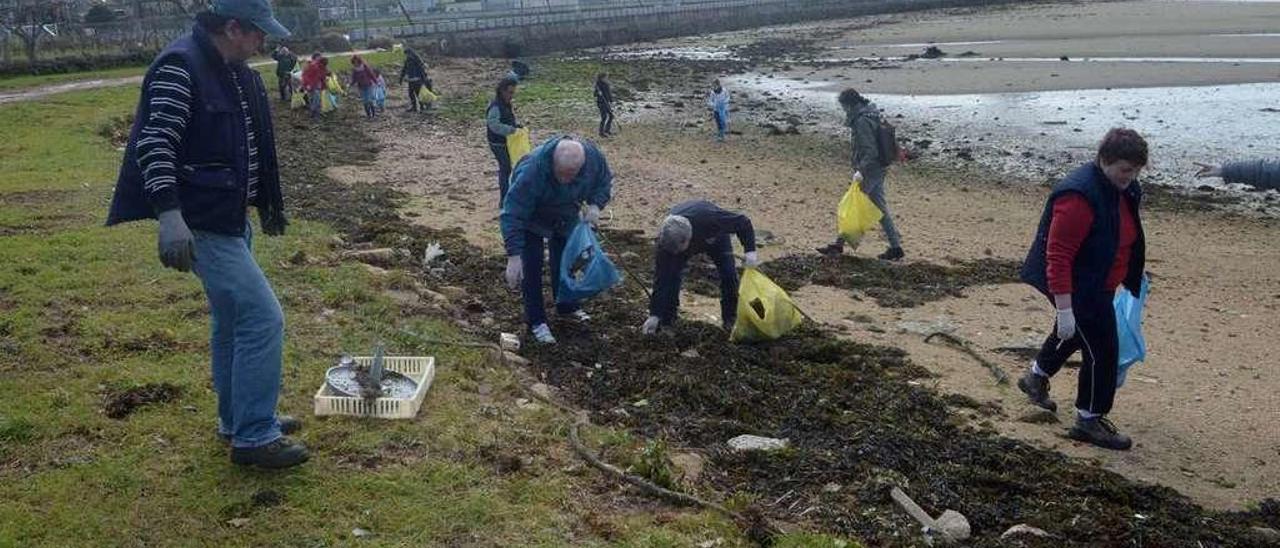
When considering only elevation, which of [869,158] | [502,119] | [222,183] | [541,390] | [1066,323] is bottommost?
[541,390]

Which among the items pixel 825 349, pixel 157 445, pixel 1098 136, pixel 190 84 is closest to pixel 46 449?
pixel 157 445

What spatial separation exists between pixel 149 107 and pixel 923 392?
4.55 metres

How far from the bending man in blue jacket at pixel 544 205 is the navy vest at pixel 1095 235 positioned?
277 cm

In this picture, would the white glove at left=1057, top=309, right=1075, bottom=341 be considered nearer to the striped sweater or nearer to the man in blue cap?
the man in blue cap

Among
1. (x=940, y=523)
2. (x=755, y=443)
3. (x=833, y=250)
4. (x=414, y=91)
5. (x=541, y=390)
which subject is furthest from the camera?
(x=414, y=91)

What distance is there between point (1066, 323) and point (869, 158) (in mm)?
5353

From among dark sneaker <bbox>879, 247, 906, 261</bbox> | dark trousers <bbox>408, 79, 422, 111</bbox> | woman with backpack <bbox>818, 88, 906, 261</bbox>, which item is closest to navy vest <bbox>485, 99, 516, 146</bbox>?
woman with backpack <bbox>818, 88, 906, 261</bbox>

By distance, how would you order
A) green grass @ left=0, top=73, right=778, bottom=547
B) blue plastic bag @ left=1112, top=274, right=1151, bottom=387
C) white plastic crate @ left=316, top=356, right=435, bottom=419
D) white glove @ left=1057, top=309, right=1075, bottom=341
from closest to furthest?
green grass @ left=0, top=73, right=778, bottom=547 → white plastic crate @ left=316, top=356, right=435, bottom=419 → white glove @ left=1057, top=309, right=1075, bottom=341 → blue plastic bag @ left=1112, top=274, right=1151, bottom=387

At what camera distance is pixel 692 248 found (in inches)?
297

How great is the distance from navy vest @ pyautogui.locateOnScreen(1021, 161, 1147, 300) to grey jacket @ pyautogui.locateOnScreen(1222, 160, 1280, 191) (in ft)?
6.79

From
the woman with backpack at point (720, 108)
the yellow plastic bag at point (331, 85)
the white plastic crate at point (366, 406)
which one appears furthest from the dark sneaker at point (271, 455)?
the yellow plastic bag at point (331, 85)

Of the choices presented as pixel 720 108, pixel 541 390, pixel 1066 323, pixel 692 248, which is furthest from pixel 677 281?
pixel 720 108

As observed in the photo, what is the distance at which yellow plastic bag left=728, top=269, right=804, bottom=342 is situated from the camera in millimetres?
7320

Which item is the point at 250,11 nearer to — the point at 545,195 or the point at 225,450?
the point at 225,450
